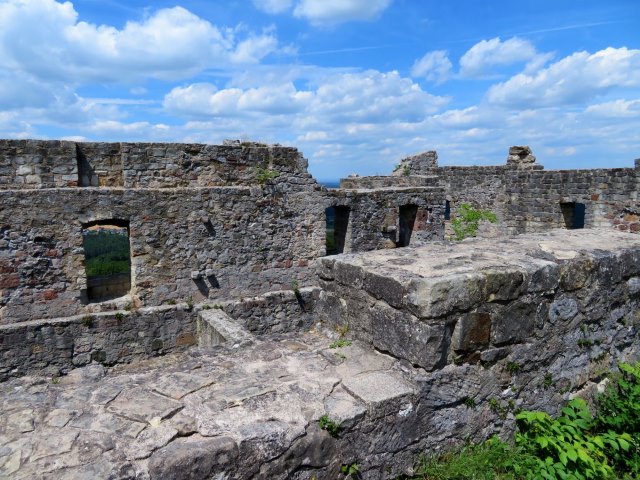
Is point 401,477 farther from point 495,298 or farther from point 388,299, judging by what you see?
point 495,298

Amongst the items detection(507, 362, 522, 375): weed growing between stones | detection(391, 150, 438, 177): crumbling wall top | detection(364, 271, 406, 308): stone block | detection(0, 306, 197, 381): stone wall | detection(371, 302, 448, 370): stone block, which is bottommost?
detection(0, 306, 197, 381): stone wall

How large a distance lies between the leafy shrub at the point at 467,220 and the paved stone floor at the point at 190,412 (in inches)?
543

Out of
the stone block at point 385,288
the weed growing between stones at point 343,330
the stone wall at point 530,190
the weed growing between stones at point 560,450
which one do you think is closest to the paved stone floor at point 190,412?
the weed growing between stones at point 343,330

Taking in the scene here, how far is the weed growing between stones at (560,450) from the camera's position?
2.64 m

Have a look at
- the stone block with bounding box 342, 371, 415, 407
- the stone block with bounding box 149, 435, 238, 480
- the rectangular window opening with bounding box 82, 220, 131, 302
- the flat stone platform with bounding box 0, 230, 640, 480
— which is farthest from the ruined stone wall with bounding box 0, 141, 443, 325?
the stone block with bounding box 149, 435, 238, 480

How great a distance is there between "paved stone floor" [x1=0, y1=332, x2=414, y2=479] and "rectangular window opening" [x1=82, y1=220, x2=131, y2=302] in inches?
239

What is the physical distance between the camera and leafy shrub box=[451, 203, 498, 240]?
52.2 feet

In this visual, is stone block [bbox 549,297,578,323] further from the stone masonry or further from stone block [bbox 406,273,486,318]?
stone block [bbox 406,273,486,318]

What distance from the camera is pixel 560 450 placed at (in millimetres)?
2695

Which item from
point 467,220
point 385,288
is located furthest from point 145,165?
point 467,220

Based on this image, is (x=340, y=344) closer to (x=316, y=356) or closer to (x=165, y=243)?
(x=316, y=356)

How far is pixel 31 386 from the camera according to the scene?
9.43 ft

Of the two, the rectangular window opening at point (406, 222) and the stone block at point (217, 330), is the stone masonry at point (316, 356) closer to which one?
the stone block at point (217, 330)

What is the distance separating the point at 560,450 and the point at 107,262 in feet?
39.4
